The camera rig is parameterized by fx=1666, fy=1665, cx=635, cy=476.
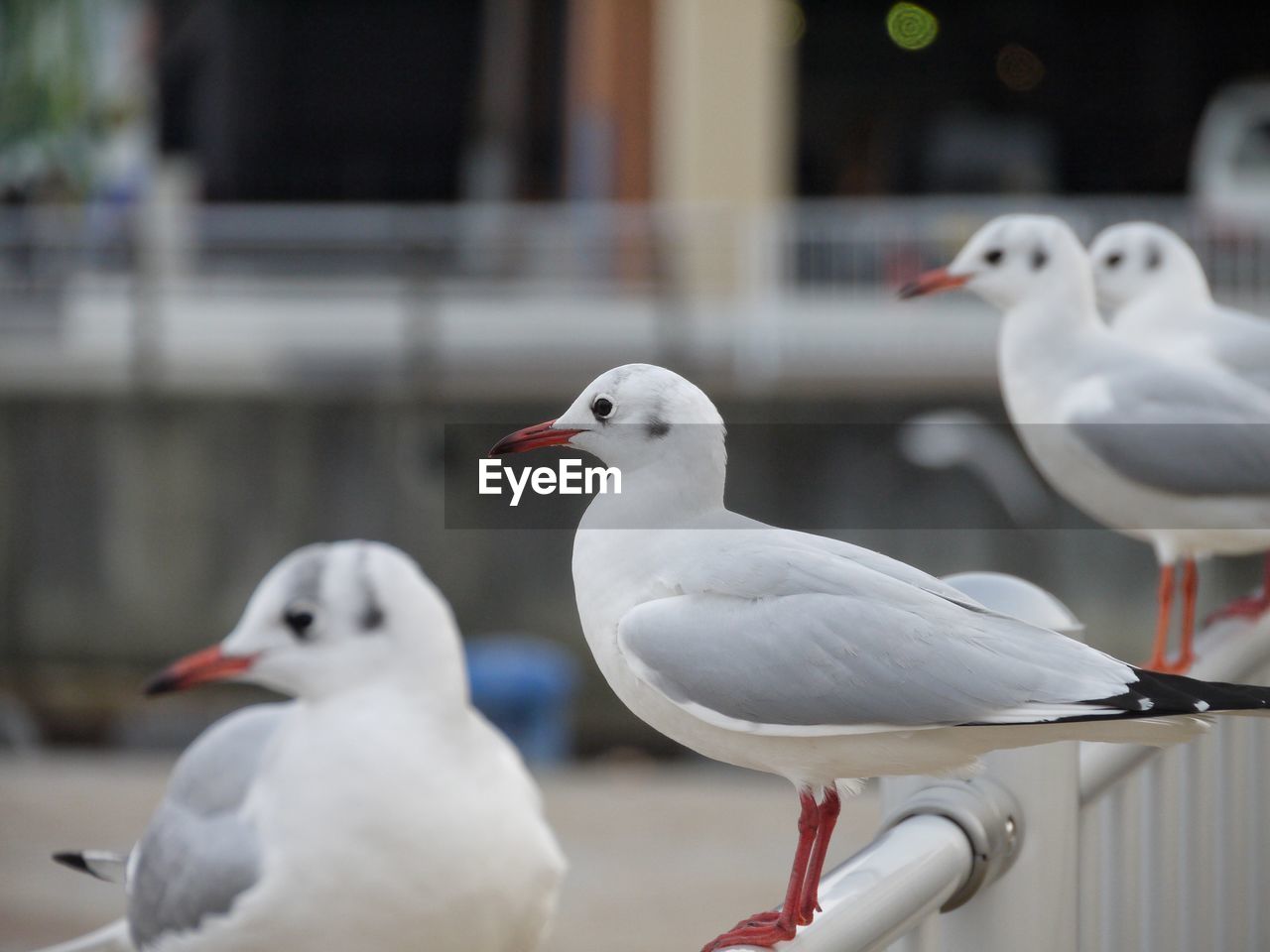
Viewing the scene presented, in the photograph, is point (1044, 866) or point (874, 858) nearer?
point (874, 858)

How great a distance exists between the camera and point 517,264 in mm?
9352

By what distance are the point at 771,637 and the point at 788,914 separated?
0.61ft

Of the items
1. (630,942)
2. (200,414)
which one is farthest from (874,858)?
(200,414)

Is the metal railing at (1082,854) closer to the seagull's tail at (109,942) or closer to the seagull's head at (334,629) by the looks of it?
the seagull's head at (334,629)

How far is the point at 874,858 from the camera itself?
105 cm

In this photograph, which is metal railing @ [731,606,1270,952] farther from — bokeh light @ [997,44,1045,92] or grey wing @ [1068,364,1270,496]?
bokeh light @ [997,44,1045,92]

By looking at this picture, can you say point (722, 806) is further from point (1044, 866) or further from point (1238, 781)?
point (1044, 866)

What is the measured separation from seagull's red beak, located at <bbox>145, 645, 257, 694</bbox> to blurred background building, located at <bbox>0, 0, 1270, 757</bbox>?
3.86 meters

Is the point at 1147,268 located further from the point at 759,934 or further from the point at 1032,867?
the point at 759,934

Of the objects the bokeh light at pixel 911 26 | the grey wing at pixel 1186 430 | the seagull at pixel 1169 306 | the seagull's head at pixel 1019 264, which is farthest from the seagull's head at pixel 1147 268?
the bokeh light at pixel 911 26

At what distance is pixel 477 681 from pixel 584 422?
5736mm

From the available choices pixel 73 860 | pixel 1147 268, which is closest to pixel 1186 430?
pixel 1147 268

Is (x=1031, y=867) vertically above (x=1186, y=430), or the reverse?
(x=1186, y=430)

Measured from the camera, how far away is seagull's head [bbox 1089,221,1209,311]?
1.38m
